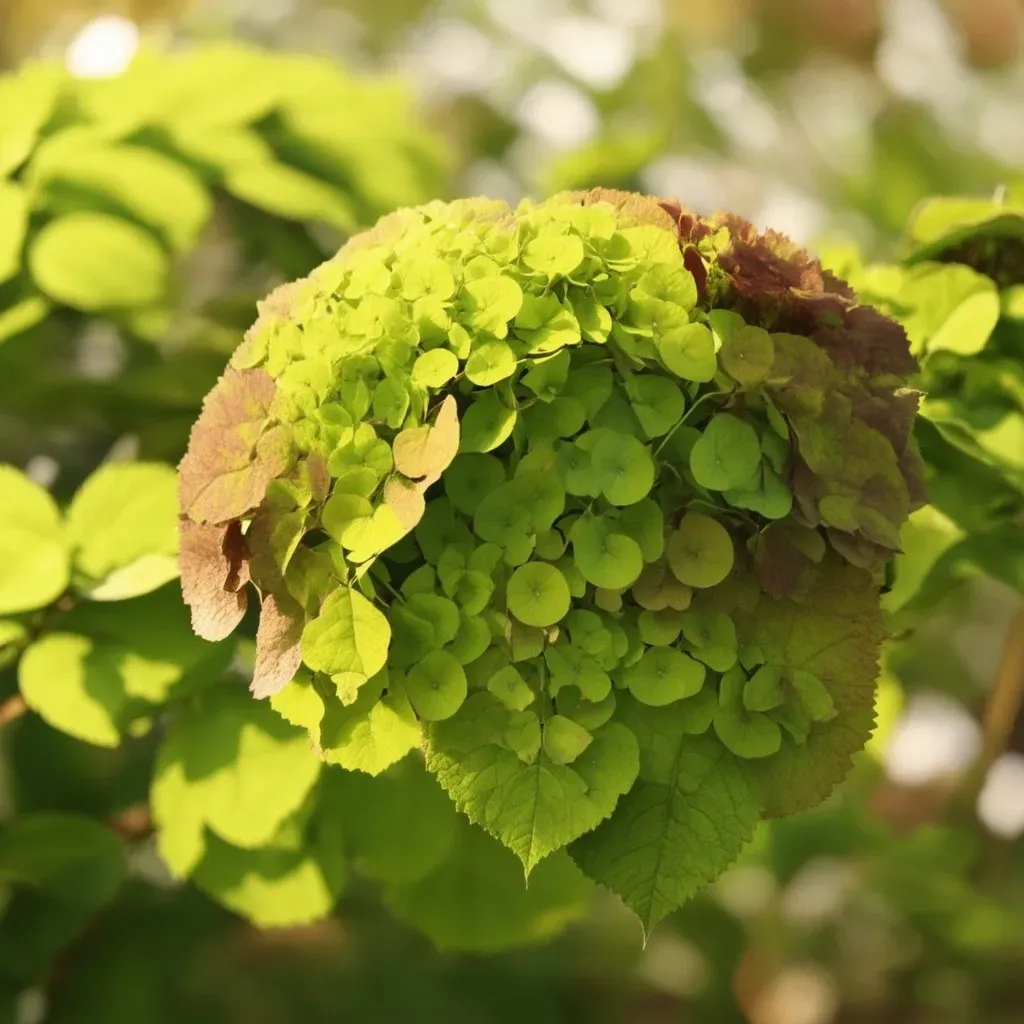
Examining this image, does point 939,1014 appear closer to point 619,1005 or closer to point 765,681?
point 619,1005

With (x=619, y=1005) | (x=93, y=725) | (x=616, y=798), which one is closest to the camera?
(x=616, y=798)

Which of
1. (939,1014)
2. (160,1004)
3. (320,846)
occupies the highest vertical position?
(320,846)

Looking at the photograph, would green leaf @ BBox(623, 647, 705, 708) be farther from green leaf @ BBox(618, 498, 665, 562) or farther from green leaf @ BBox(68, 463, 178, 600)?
green leaf @ BBox(68, 463, 178, 600)

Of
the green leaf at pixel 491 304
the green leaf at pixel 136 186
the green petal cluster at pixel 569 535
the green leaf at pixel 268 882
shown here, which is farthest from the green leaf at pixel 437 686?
the green leaf at pixel 136 186

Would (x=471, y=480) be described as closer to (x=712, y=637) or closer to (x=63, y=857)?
(x=712, y=637)

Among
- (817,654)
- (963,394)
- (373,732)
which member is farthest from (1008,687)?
(373,732)

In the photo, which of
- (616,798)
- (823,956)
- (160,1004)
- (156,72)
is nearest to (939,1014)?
(823,956)

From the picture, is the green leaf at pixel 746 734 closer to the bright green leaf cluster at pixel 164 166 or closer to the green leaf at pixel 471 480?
the green leaf at pixel 471 480
